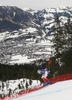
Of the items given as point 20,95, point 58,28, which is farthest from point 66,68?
point 20,95

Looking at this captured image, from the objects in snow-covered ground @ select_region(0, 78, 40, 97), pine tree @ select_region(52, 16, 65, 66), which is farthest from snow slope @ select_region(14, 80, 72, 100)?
snow-covered ground @ select_region(0, 78, 40, 97)

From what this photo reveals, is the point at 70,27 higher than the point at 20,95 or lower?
higher

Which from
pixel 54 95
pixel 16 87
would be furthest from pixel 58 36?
pixel 54 95

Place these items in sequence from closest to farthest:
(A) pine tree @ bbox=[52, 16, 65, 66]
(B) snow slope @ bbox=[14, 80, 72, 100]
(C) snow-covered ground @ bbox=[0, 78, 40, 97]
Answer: (B) snow slope @ bbox=[14, 80, 72, 100] → (A) pine tree @ bbox=[52, 16, 65, 66] → (C) snow-covered ground @ bbox=[0, 78, 40, 97]

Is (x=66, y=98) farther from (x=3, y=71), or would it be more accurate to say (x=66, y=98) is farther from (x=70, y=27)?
(x=3, y=71)

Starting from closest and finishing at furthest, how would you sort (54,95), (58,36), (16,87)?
(54,95) < (58,36) < (16,87)

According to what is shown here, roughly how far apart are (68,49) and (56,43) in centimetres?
316

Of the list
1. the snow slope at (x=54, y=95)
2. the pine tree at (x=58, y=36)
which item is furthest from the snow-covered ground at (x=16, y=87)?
the snow slope at (x=54, y=95)

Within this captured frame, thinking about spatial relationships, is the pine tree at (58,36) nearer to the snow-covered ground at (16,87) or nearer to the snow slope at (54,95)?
the snow-covered ground at (16,87)

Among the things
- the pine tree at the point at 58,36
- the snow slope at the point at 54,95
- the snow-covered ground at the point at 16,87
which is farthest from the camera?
the snow-covered ground at the point at 16,87

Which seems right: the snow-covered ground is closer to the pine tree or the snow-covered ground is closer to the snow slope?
the pine tree

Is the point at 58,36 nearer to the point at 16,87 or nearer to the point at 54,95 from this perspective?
the point at 16,87

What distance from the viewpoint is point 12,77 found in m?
73.1

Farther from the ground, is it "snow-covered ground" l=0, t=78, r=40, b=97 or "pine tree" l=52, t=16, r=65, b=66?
"pine tree" l=52, t=16, r=65, b=66
